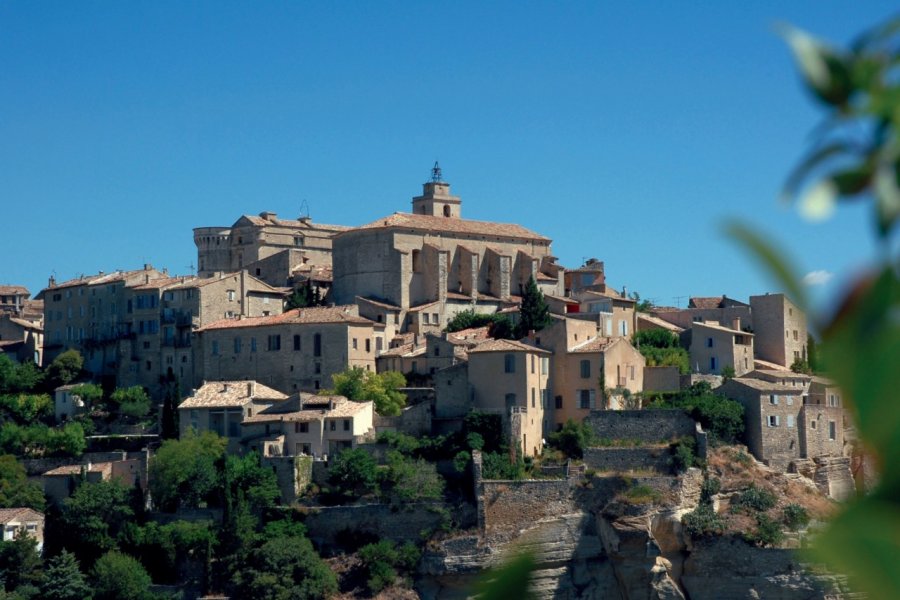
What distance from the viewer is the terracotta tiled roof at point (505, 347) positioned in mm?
50188

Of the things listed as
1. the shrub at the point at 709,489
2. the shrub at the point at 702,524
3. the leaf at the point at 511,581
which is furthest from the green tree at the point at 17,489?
the leaf at the point at 511,581

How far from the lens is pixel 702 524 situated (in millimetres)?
45531

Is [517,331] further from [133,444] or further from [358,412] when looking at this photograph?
[133,444]

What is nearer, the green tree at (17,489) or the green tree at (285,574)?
the green tree at (285,574)

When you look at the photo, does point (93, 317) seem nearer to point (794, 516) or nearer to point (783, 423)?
point (783, 423)

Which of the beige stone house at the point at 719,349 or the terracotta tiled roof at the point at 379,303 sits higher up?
the terracotta tiled roof at the point at 379,303

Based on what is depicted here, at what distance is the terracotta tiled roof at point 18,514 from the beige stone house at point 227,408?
529cm

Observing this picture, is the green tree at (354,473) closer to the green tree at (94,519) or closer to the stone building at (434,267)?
the green tree at (94,519)

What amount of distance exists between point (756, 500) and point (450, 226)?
2296 centimetres

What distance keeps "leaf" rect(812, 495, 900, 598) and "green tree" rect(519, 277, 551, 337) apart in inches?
2093

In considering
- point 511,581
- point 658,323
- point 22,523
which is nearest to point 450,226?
point 658,323

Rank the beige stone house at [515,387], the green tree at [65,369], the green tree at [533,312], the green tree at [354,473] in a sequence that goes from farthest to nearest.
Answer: the green tree at [65,369] < the green tree at [533,312] < the beige stone house at [515,387] < the green tree at [354,473]

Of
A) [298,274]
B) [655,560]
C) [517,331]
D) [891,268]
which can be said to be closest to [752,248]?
[891,268]

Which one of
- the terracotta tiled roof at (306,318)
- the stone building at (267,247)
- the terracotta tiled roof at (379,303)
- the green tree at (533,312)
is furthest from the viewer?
the stone building at (267,247)
